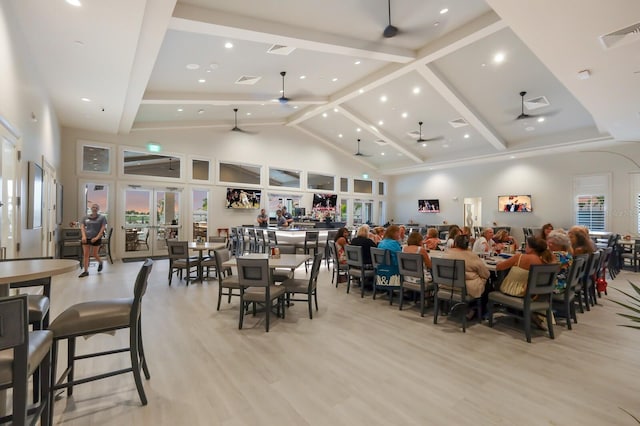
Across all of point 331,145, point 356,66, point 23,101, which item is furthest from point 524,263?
point 331,145

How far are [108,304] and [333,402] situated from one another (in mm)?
1789

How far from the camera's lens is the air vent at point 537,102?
8586 mm

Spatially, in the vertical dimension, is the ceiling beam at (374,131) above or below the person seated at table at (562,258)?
above

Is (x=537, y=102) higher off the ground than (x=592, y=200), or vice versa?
(x=537, y=102)

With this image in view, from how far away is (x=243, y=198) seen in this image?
11.9m

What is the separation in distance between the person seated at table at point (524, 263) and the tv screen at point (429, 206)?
11.2m

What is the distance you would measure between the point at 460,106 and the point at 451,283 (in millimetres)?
7243

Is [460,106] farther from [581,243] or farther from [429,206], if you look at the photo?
[429,206]

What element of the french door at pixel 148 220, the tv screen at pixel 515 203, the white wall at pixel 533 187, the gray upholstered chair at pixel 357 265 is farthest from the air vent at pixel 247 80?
the tv screen at pixel 515 203

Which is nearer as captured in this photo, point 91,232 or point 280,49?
point 280,49

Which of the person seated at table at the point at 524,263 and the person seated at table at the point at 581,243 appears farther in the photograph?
the person seated at table at the point at 581,243

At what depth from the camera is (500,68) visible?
770 centimetres

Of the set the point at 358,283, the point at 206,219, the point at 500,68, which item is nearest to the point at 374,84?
the point at 500,68

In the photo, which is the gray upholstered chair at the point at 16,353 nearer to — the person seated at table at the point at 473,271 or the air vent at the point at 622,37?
the person seated at table at the point at 473,271
